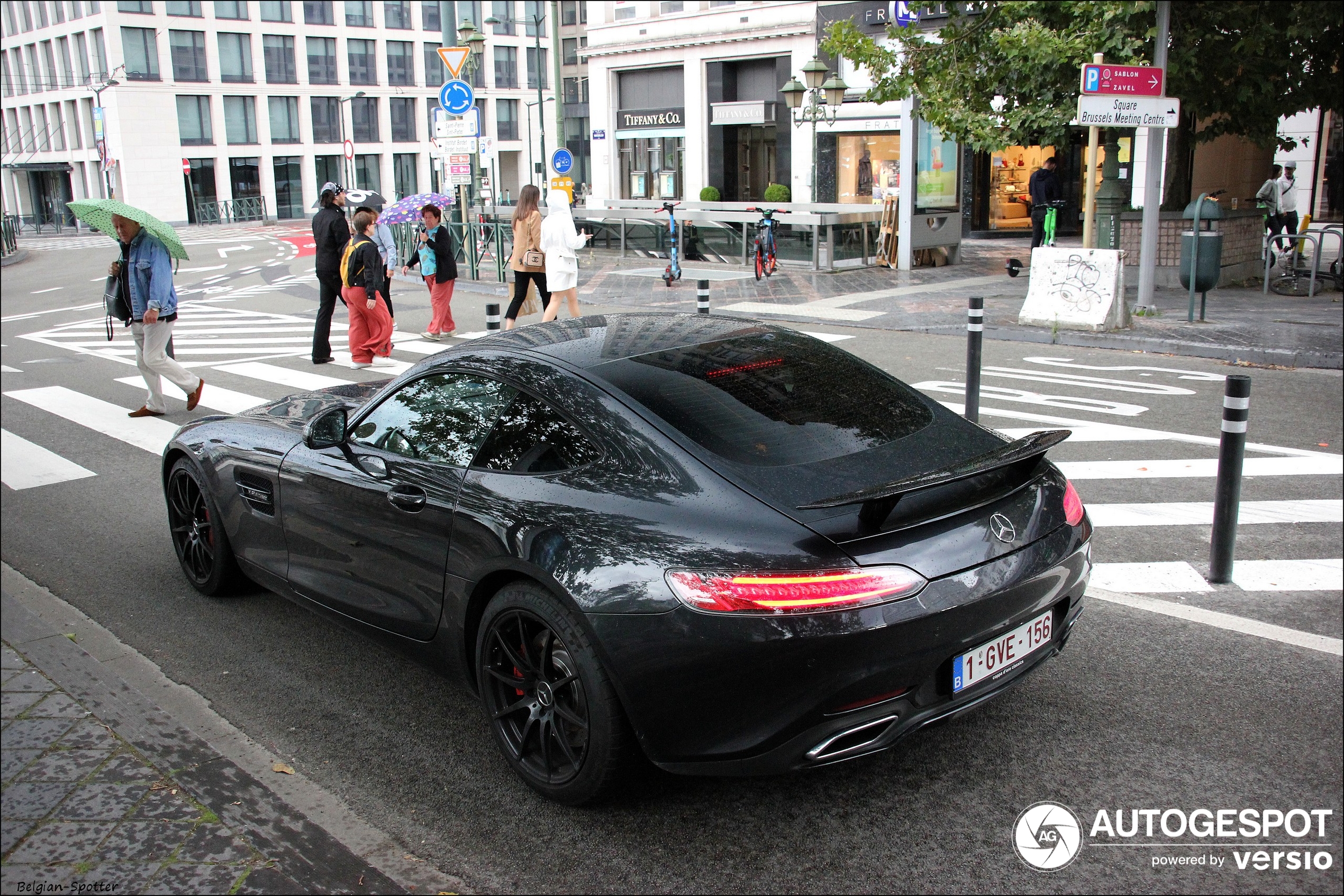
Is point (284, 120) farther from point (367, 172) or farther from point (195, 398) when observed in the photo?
point (195, 398)

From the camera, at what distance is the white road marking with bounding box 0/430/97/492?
8.02 metres

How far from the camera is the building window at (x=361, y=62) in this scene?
67.4m

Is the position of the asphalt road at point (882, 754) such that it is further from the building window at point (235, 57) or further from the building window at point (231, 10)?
the building window at point (235, 57)

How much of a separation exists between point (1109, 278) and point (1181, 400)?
3996 mm

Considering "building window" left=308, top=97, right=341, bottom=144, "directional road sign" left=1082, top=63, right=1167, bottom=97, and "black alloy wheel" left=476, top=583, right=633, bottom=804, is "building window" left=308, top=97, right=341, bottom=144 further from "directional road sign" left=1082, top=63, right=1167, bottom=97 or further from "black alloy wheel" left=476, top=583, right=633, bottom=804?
"black alloy wheel" left=476, top=583, right=633, bottom=804

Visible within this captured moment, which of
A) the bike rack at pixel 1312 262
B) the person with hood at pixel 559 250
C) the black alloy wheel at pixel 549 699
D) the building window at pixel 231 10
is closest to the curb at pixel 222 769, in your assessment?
the black alloy wheel at pixel 549 699

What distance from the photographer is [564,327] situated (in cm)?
439

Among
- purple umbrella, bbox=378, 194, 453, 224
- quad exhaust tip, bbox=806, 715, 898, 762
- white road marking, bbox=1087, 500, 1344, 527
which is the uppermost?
purple umbrella, bbox=378, 194, 453, 224

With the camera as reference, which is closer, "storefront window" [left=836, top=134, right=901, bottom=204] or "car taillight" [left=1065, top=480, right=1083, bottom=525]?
"car taillight" [left=1065, top=480, right=1083, bottom=525]

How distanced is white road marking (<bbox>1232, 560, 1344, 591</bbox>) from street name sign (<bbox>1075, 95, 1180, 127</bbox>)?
29.0ft

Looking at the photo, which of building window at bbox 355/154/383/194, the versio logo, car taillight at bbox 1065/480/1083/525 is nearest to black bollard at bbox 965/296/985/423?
car taillight at bbox 1065/480/1083/525

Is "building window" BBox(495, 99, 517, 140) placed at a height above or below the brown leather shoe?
above

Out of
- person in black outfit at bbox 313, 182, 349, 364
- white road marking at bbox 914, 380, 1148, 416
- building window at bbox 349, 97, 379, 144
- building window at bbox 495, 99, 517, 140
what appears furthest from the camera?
building window at bbox 495, 99, 517, 140

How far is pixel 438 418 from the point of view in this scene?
4172 millimetres
